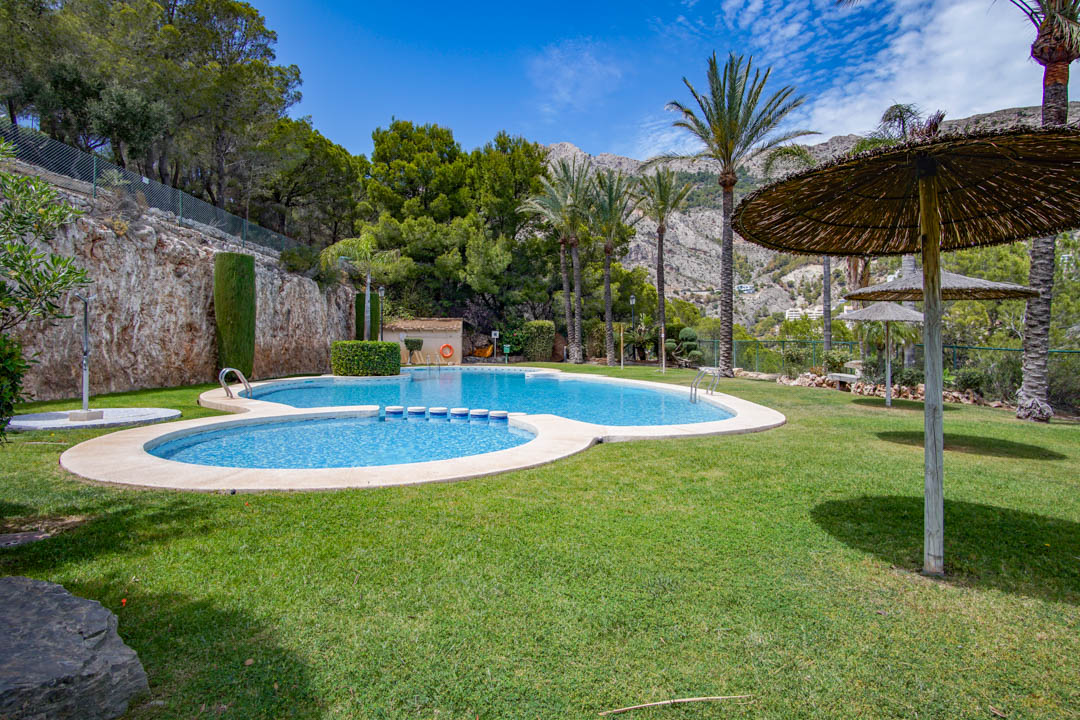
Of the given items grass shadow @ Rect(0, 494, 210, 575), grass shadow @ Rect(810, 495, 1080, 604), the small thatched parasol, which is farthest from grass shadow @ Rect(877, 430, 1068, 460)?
grass shadow @ Rect(0, 494, 210, 575)

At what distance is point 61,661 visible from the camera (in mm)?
1771

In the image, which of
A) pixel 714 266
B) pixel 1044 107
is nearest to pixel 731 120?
pixel 1044 107

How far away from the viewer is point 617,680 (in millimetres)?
2098

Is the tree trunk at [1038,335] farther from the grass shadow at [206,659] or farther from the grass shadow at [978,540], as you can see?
the grass shadow at [206,659]

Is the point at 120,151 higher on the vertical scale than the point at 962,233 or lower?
higher

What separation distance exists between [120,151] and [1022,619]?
92.5ft

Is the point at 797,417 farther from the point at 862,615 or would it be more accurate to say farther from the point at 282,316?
the point at 282,316

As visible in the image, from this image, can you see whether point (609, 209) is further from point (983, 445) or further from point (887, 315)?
point (983, 445)

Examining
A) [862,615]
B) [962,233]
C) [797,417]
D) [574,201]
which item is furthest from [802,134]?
[862,615]

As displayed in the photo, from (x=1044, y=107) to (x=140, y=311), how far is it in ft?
64.1

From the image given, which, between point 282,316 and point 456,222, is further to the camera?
point 456,222

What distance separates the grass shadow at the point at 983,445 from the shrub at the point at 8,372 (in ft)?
30.2

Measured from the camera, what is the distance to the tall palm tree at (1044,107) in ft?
26.5

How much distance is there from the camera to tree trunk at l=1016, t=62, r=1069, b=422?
28.0ft
